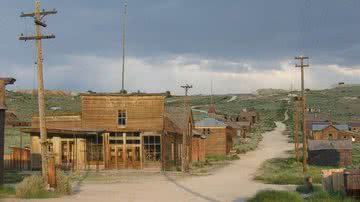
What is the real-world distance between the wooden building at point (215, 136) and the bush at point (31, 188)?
4802 centimetres

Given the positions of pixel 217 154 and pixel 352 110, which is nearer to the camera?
pixel 217 154

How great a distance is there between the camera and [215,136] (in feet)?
243

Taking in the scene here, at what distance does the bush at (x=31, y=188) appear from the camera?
24.6m

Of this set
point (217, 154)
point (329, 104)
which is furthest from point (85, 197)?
point (329, 104)

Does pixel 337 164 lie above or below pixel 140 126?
below

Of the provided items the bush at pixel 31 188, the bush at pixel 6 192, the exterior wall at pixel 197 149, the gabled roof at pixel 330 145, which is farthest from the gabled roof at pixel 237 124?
the bush at pixel 31 188

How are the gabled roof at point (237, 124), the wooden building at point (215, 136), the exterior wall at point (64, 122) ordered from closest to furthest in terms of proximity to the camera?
the exterior wall at point (64, 122) < the wooden building at point (215, 136) < the gabled roof at point (237, 124)

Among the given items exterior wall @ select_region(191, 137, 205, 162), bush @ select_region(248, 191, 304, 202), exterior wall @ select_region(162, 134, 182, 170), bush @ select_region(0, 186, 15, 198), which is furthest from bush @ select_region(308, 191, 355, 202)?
exterior wall @ select_region(191, 137, 205, 162)

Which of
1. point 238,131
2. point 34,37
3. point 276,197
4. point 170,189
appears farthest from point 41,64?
point 238,131

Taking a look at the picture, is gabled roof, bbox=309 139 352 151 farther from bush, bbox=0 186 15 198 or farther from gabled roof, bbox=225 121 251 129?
gabled roof, bbox=225 121 251 129

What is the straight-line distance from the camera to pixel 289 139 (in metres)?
96.9

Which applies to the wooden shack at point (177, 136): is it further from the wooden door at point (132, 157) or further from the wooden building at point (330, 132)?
the wooden building at point (330, 132)

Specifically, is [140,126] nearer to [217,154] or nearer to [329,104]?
[217,154]

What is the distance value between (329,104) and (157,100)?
133 m
